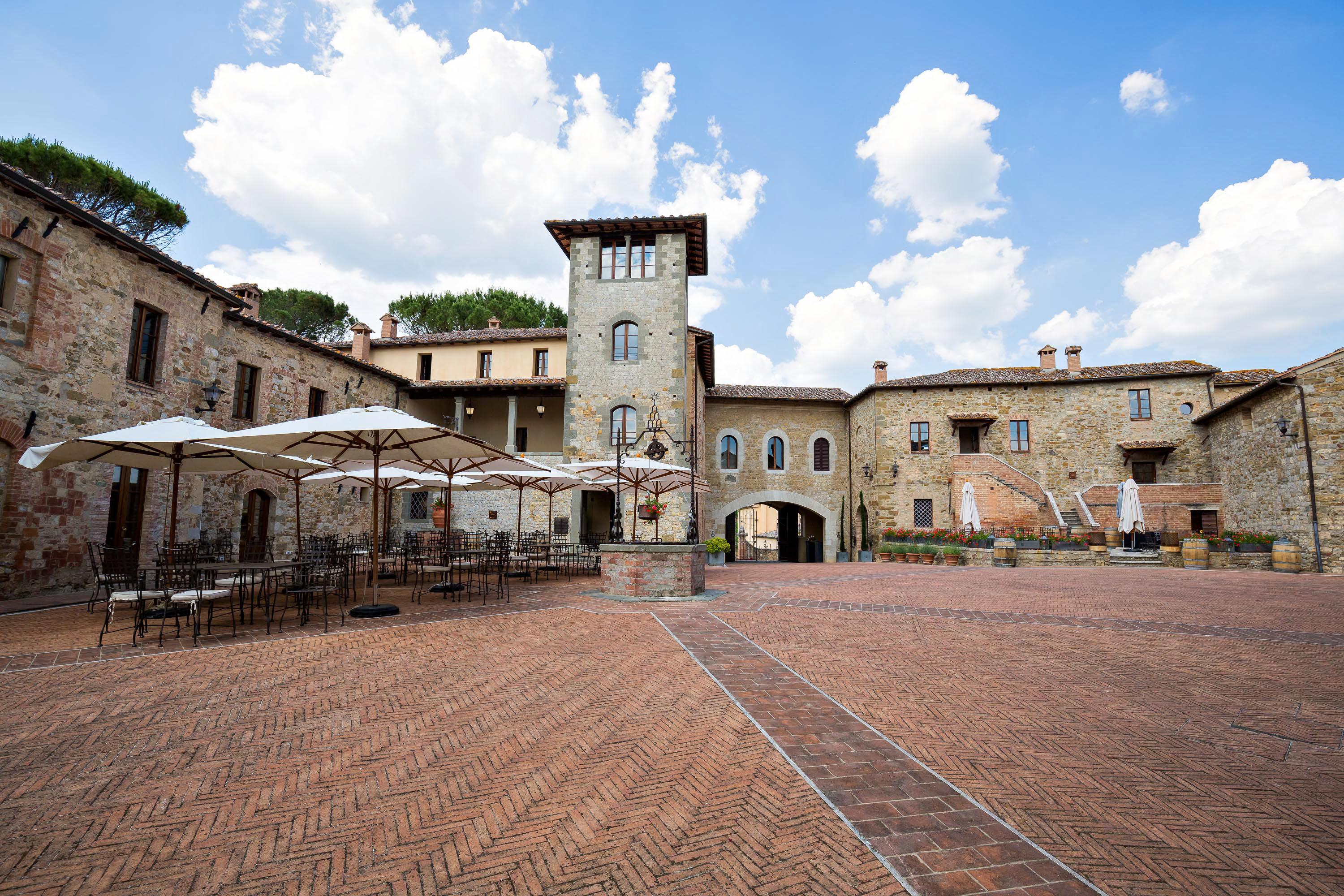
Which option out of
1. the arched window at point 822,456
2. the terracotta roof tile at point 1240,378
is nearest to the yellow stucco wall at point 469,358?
the arched window at point 822,456

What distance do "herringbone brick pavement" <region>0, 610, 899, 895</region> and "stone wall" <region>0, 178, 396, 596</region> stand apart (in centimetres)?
608

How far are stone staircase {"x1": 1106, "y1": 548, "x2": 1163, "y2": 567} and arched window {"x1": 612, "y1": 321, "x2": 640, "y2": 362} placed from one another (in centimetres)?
1558

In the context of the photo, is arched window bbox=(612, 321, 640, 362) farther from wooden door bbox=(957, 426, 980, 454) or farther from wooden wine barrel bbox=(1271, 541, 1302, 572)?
wooden wine barrel bbox=(1271, 541, 1302, 572)

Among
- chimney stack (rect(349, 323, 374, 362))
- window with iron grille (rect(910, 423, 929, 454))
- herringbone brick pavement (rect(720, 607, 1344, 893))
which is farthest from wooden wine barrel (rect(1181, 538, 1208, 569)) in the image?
chimney stack (rect(349, 323, 374, 362))

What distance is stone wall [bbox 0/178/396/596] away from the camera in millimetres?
8594

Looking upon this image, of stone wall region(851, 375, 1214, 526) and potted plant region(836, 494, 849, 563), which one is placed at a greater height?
stone wall region(851, 375, 1214, 526)

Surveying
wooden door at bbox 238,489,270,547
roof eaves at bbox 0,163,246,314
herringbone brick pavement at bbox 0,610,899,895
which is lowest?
herringbone brick pavement at bbox 0,610,899,895

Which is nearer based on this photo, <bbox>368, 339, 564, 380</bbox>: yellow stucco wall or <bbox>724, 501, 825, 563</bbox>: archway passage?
<bbox>368, 339, 564, 380</bbox>: yellow stucco wall

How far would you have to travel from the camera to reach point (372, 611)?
294 inches

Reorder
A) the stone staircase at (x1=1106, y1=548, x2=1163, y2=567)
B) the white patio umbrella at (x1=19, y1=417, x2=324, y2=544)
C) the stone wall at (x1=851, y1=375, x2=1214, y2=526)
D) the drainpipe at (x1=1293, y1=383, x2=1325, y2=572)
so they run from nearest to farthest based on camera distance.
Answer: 1. the white patio umbrella at (x1=19, y1=417, x2=324, y2=544)
2. the drainpipe at (x1=1293, y1=383, x2=1325, y2=572)
3. the stone staircase at (x1=1106, y1=548, x2=1163, y2=567)
4. the stone wall at (x1=851, y1=375, x2=1214, y2=526)

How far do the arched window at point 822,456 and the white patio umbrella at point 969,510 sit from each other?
5468 millimetres

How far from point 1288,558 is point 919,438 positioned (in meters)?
10.2

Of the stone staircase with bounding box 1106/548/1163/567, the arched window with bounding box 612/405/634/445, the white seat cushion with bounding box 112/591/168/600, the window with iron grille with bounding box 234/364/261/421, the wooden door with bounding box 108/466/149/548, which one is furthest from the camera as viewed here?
the arched window with bounding box 612/405/634/445

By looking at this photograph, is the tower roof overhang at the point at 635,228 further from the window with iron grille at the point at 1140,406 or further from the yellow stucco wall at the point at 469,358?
the window with iron grille at the point at 1140,406
